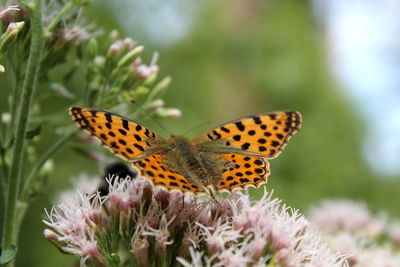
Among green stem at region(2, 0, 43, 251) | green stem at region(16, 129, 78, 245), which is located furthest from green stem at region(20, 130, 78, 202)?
green stem at region(2, 0, 43, 251)

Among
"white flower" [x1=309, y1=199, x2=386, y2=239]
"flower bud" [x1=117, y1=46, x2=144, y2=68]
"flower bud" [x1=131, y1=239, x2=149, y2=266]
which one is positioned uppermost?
"flower bud" [x1=117, y1=46, x2=144, y2=68]

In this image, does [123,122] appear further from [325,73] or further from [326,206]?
[325,73]

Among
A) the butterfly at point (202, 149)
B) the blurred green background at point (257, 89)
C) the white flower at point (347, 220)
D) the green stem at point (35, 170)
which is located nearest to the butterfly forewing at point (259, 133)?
the butterfly at point (202, 149)

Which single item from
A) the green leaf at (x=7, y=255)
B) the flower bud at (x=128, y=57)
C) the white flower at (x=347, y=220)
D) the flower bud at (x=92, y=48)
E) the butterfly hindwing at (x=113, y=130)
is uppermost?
the flower bud at (x=128, y=57)

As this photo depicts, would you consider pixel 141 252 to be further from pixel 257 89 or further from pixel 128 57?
pixel 257 89

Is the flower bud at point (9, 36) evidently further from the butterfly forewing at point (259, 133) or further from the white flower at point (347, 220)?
the white flower at point (347, 220)

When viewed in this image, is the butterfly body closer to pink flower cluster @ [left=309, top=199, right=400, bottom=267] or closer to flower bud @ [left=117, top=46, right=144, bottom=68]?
flower bud @ [left=117, top=46, right=144, bottom=68]

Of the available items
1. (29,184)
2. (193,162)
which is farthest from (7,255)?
(193,162)
